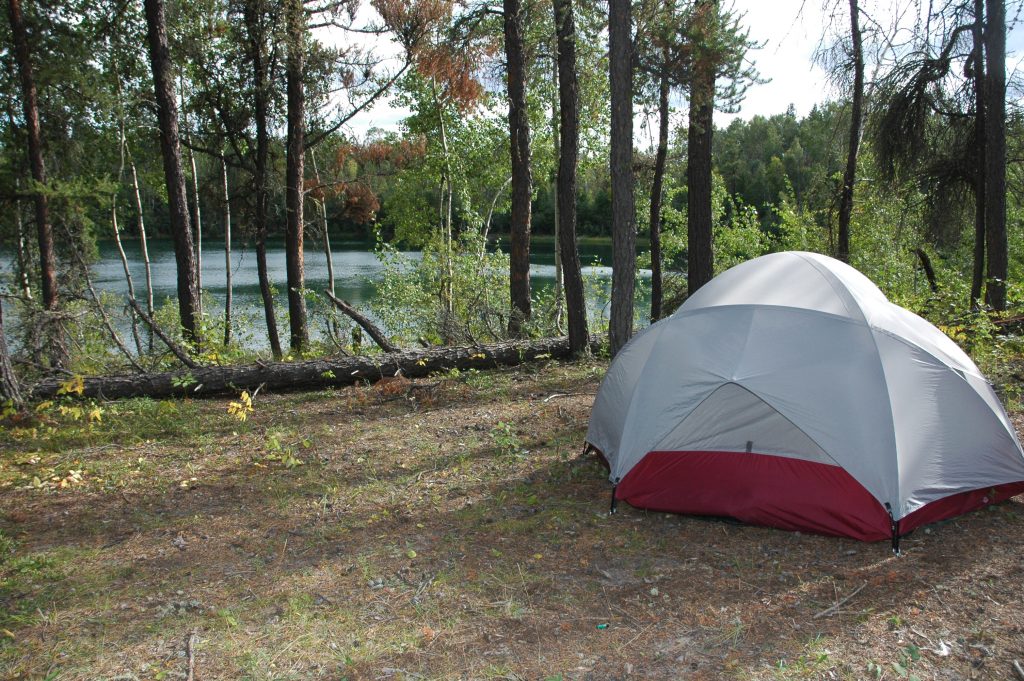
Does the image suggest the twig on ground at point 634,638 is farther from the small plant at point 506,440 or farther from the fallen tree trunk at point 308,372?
the fallen tree trunk at point 308,372

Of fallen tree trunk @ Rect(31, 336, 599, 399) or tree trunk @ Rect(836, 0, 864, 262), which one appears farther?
tree trunk @ Rect(836, 0, 864, 262)

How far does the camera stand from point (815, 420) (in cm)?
447

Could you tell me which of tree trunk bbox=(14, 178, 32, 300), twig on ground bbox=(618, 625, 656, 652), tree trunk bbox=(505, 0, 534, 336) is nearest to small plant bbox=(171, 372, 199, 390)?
tree trunk bbox=(505, 0, 534, 336)

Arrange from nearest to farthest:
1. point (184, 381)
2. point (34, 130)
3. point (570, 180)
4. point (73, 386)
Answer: point (73, 386), point (184, 381), point (570, 180), point (34, 130)

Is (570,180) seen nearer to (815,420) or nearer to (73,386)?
(815,420)

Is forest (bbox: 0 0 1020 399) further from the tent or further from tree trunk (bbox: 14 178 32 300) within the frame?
the tent

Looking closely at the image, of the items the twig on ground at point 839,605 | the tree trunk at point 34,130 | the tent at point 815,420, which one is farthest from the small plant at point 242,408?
the tree trunk at point 34,130

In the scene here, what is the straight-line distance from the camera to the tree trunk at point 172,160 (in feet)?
34.4

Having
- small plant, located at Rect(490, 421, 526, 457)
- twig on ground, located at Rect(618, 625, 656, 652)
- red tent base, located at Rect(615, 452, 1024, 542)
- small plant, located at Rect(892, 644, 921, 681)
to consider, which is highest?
red tent base, located at Rect(615, 452, 1024, 542)

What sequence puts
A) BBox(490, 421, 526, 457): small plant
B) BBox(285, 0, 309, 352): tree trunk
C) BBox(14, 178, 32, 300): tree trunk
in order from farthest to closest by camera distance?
1. BBox(14, 178, 32, 300): tree trunk
2. BBox(285, 0, 309, 352): tree trunk
3. BBox(490, 421, 526, 457): small plant

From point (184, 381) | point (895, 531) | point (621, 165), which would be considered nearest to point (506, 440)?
point (895, 531)

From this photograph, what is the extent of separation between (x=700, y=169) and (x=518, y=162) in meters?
3.44

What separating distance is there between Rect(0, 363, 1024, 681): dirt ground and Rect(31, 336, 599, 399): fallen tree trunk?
1621mm

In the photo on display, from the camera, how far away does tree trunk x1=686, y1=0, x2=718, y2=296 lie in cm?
788
